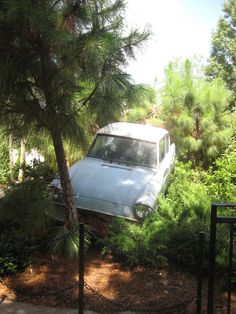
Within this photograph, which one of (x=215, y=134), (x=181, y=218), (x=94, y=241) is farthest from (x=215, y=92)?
(x=94, y=241)

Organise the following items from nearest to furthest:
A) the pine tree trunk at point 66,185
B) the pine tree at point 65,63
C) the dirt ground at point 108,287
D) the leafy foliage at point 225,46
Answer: the dirt ground at point 108,287 → the pine tree at point 65,63 → the pine tree trunk at point 66,185 → the leafy foliage at point 225,46

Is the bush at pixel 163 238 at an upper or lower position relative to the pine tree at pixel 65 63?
lower

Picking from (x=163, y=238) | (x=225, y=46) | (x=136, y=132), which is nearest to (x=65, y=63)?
(x=163, y=238)

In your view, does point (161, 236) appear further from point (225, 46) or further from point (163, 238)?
point (225, 46)

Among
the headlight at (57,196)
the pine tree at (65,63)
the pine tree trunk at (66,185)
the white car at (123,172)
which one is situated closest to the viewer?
the pine tree at (65,63)

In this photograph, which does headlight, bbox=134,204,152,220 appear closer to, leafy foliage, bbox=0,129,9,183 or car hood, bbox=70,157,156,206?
car hood, bbox=70,157,156,206

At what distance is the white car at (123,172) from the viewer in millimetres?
5562

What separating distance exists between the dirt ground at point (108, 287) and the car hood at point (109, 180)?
3.63 feet

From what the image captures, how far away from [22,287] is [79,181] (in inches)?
86.4

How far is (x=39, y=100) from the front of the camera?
4.74m

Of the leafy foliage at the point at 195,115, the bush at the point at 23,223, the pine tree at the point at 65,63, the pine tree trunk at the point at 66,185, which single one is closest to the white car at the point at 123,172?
the pine tree trunk at the point at 66,185

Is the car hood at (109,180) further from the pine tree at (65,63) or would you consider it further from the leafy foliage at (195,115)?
the leafy foliage at (195,115)

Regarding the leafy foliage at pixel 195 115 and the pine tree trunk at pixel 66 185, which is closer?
the pine tree trunk at pixel 66 185

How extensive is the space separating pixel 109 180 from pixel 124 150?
1.14 meters
